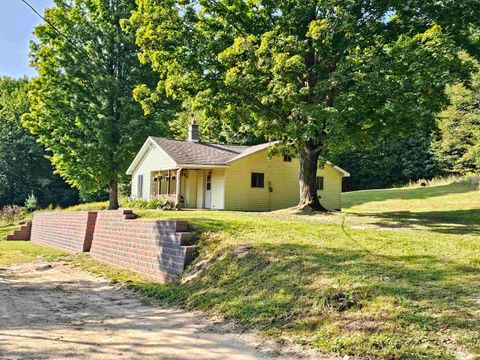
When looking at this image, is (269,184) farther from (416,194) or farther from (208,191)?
(416,194)

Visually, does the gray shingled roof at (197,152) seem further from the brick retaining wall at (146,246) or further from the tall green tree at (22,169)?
the tall green tree at (22,169)

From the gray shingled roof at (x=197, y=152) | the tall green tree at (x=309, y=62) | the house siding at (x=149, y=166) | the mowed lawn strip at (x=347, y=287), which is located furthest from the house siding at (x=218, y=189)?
the mowed lawn strip at (x=347, y=287)

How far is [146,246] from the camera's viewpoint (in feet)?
42.3

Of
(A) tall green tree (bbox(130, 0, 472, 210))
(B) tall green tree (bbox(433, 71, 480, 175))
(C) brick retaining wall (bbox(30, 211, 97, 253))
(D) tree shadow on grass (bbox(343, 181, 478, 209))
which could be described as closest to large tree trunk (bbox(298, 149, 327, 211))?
(A) tall green tree (bbox(130, 0, 472, 210))

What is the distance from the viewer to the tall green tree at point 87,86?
2677cm

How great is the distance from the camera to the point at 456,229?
42.5ft

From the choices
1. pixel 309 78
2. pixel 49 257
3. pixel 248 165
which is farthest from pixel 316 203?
pixel 49 257

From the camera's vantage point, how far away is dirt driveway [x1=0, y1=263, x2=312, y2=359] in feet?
18.6

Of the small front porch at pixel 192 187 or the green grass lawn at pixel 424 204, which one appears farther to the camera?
the small front porch at pixel 192 187

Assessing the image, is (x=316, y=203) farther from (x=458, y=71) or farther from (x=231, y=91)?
(x=458, y=71)

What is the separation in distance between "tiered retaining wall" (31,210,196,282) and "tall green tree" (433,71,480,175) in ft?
87.9

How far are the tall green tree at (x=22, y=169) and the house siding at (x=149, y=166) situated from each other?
20027mm

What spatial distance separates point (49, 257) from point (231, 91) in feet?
31.5

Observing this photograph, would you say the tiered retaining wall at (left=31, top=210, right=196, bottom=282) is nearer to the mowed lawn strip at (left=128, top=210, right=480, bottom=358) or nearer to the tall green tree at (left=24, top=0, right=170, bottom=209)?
the mowed lawn strip at (left=128, top=210, right=480, bottom=358)
